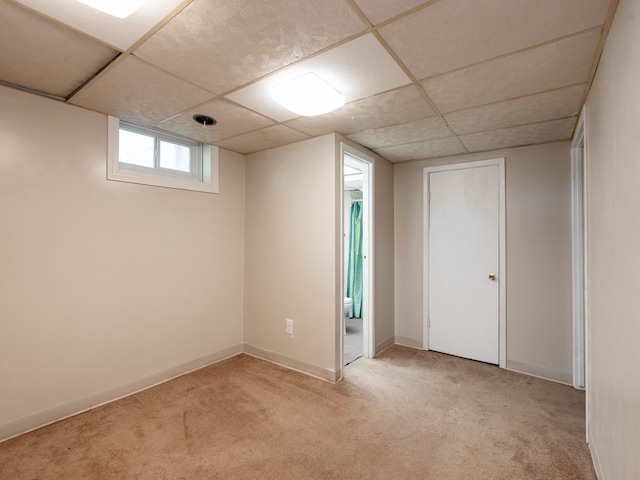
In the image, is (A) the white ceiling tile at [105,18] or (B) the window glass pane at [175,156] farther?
(B) the window glass pane at [175,156]

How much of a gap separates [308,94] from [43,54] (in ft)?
4.62

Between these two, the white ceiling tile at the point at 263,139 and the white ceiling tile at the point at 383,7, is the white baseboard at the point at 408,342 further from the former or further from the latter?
the white ceiling tile at the point at 383,7

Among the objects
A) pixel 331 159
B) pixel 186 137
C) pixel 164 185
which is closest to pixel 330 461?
pixel 331 159

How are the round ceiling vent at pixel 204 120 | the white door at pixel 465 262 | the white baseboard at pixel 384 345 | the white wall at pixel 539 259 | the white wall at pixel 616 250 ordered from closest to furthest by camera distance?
the white wall at pixel 616 250 → the round ceiling vent at pixel 204 120 → the white wall at pixel 539 259 → the white door at pixel 465 262 → the white baseboard at pixel 384 345

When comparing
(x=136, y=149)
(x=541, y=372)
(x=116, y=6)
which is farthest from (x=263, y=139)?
(x=541, y=372)

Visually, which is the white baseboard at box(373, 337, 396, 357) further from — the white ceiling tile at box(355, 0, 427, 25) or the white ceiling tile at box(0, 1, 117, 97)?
the white ceiling tile at box(0, 1, 117, 97)

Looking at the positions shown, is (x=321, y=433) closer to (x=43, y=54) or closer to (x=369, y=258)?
(x=369, y=258)

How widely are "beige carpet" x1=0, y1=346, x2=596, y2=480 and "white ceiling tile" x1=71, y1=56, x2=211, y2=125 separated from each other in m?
2.22

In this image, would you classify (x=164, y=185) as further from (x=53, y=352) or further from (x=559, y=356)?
(x=559, y=356)

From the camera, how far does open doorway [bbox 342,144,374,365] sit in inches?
134

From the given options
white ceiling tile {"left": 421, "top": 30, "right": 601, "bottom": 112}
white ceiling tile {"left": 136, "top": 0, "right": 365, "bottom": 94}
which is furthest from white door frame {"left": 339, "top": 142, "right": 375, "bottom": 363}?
white ceiling tile {"left": 136, "top": 0, "right": 365, "bottom": 94}

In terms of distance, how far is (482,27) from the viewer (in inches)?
54.6

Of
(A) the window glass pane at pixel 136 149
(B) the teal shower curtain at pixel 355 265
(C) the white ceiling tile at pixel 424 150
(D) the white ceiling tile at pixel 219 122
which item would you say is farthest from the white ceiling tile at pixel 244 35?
(B) the teal shower curtain at pixel 355 265

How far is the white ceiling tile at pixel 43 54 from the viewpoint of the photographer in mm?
1426
